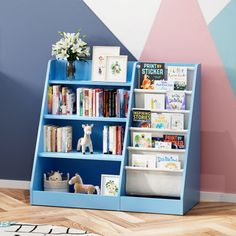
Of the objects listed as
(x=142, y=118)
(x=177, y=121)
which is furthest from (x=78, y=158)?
(x=177, y=121)

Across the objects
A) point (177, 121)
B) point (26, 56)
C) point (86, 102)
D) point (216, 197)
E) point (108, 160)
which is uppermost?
point (26, 56)

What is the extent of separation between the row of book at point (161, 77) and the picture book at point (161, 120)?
0.19 meters

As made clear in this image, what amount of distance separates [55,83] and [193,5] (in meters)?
1.17

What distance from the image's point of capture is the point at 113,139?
5.02 m

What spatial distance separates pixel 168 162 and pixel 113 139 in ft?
1.48

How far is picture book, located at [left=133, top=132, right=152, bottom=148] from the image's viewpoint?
4898mm

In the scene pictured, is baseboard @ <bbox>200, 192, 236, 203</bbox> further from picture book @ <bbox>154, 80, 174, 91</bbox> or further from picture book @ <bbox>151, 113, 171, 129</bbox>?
picture book @ <bbox>154, 80, 174, 91</bbox>

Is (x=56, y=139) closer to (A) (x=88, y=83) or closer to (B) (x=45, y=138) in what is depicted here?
(B) (x=45, y=138)

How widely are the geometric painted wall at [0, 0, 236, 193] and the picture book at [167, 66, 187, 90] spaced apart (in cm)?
24

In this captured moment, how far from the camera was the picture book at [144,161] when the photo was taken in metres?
4.87

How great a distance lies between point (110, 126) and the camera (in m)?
5.03

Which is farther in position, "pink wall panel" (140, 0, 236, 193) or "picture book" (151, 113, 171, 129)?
"pink wall panel" (140, 0, 236, 193)

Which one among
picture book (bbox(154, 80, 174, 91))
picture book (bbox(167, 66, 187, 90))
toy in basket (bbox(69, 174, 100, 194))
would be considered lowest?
toy in basket (bbox(69, 174, 100, 194))

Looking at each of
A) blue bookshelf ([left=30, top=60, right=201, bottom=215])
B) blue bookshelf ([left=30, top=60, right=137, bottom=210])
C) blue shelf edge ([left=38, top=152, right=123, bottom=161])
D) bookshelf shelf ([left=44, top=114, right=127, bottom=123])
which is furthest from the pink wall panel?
blue shelf edge ([left=38, top=152, right=123, bottom=161])
